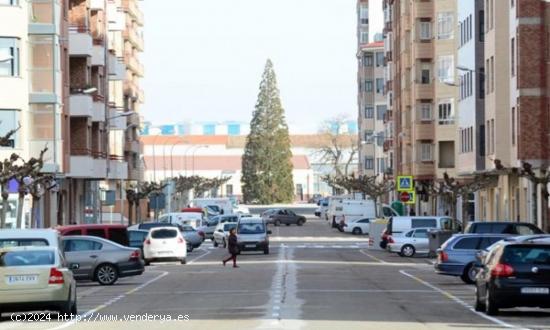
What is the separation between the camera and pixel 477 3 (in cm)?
7569

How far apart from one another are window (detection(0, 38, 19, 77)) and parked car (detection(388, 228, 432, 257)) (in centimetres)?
1874

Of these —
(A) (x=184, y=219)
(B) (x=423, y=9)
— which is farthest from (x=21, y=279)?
(B) (x=423, y=9)

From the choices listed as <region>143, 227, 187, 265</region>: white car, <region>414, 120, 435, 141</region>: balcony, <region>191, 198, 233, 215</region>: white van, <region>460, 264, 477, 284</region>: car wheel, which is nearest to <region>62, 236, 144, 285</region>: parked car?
<region>460, 264, 477, 284</region>: car wheel

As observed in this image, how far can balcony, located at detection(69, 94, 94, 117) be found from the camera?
245ft

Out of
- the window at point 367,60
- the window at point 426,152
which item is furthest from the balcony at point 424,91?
the window at point 367,60

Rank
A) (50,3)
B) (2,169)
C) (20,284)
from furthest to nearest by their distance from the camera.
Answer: (50,3), (2,169), (20,284)

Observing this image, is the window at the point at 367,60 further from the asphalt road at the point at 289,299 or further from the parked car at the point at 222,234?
the asphalt road at the point at 289,299

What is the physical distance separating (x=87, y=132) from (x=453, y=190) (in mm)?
20788

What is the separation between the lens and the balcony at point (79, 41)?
7569 centimetres

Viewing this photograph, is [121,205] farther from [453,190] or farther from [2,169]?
[2,169]

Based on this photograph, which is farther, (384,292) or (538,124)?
(538,124)

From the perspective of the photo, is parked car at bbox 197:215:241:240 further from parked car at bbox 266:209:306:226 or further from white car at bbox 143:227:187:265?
parked car at bbox 266:209:306:226

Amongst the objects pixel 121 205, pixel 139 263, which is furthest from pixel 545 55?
pixel 121 205

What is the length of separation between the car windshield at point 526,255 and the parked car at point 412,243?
37364mm
